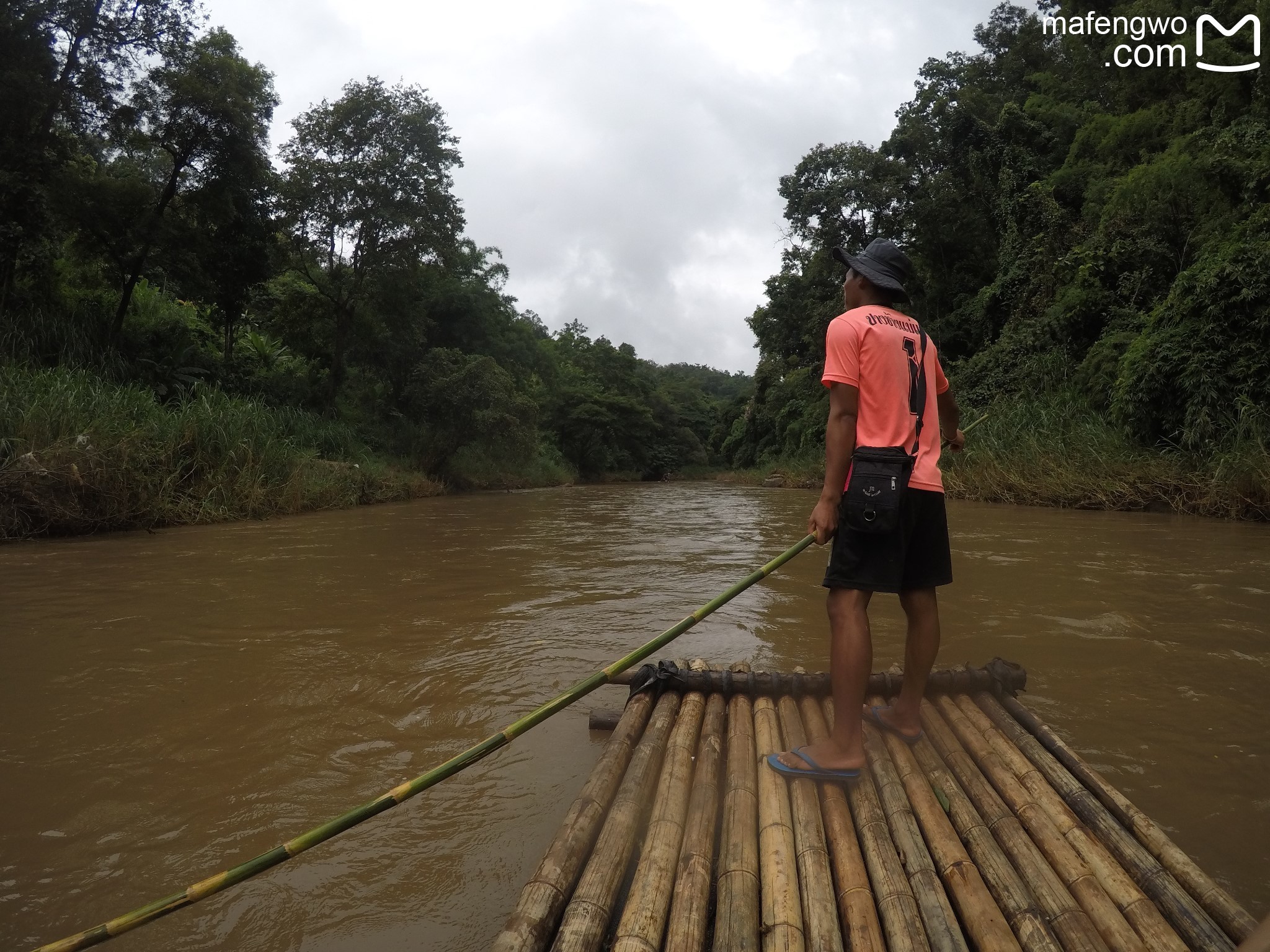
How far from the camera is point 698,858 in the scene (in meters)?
1.54

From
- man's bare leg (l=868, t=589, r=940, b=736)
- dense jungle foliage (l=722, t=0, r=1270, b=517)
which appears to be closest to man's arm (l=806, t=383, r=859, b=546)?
man's bare leg (l=868, t=589, r=940, b=736)

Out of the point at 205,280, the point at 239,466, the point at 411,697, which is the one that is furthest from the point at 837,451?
the point at 205,280

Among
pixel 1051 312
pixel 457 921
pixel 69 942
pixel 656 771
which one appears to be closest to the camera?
pixel 69 942

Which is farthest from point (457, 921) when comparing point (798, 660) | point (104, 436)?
point (104, 436)

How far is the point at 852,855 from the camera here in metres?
1.57

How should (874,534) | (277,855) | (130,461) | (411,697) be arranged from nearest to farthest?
(277,855), (874,534), (411,697), (130,461)

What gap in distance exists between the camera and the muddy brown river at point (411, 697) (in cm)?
168

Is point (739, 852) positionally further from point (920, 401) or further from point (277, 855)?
point (920, 401)

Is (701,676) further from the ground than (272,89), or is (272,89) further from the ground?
(272,89)

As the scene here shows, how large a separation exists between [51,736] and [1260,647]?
4.70m

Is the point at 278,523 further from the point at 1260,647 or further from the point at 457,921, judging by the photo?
the point at 1260,647

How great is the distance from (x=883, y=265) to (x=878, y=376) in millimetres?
396

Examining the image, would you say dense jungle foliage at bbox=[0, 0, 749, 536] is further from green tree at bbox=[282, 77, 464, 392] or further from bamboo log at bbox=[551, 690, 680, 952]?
bamboo log at bbox=[551, 690, 680, 952]

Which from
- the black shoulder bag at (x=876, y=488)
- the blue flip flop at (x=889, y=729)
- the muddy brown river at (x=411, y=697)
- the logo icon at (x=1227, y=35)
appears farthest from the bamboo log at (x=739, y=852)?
the logo icon at (x=1227, y=35)
